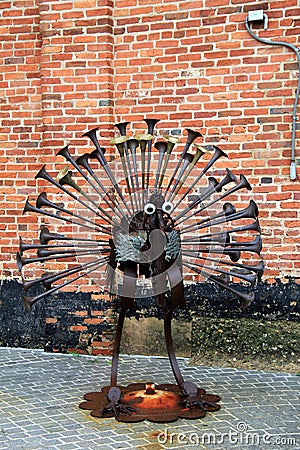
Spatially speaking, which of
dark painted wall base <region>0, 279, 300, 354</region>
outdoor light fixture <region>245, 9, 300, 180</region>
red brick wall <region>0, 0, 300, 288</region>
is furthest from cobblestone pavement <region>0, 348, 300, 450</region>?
outdoor light fixture <region>245, 9, 300, 180</region>

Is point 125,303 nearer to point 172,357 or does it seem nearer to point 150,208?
point 172,357

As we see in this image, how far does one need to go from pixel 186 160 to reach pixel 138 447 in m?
2.11

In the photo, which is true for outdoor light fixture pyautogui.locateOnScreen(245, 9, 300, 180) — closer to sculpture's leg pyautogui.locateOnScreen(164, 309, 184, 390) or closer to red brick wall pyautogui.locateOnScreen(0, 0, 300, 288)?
red brick wall pyautogui.locateOnScreen(0, 0, 300, 288)

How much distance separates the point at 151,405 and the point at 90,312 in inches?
66.8

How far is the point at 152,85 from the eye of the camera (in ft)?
20.4


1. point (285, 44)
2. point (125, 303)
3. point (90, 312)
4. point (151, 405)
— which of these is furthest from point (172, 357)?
point (285, 44)

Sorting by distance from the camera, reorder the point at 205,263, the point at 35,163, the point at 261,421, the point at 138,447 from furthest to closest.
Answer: the point at 35,163 → the point at 205,263 → the point at 261,421 → the point at 138,447

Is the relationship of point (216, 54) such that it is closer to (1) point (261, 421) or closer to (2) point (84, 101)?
(2) point (84, 101)

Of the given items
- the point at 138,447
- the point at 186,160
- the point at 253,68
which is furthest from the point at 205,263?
the point at 138,447

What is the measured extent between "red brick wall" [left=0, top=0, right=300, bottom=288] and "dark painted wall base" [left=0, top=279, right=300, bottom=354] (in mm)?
219

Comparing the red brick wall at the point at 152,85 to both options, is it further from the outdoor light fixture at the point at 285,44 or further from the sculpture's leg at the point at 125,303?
the sculpture's leg at the point at 125,303

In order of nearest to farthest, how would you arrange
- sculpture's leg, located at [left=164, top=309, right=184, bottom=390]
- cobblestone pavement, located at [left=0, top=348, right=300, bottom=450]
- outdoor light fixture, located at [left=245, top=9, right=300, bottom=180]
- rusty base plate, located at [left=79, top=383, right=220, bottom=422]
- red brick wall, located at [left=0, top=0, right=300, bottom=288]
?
cobblestone pavement, located at [left=0, top=348, right=300, bottom=450] → rusty base plate, located at [left=79, top=383, right=220, bottom=422] → sculpture's leg, located at [left=164, top=309, right=184, bottom=390] → outdoor light fixture, located at [left=245, top=9, right=300, bottom=180] → red brick wall, located at [left=0, top=0, right=300, bottom=288]

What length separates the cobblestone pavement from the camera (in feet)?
14.1

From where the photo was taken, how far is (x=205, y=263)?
241 inches
